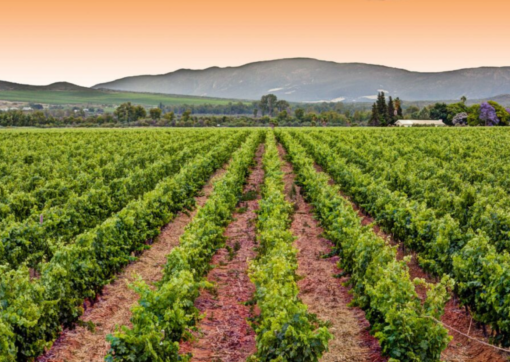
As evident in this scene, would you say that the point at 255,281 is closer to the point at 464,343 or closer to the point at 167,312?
the point at 167,312

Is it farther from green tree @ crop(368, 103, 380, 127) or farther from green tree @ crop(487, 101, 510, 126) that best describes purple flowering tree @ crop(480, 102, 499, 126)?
green tree @ crop(368, 103, 380, 127)

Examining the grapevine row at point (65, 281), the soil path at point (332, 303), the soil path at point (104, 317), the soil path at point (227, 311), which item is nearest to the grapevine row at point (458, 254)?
the soil path at point (332, 303)

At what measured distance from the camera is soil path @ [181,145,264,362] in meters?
8.01

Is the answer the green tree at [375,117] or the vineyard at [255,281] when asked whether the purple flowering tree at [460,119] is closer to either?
Result: the green tree at [375,117]

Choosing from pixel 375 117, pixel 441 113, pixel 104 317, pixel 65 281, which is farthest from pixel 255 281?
pixel 441 113

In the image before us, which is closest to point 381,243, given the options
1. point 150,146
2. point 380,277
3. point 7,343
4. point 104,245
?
point 380,277

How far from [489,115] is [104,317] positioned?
9821cm

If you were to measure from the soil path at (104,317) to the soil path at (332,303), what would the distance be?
3193 millimetres

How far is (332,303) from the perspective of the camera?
9867 millimetres

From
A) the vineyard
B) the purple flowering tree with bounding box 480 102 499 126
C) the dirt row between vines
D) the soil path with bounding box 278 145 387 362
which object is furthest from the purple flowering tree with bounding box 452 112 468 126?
the dirt row between vines

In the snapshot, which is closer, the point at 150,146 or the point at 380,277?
the point at 380,277

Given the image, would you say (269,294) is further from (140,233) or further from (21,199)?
(21,199)

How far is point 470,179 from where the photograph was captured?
781 inches

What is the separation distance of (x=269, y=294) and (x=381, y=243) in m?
3.20
